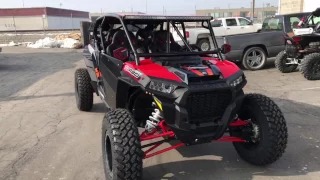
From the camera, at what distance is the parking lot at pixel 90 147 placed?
4066 millimetres

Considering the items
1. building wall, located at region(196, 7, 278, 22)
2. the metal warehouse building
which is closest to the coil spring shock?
building wall, located at region(196, 7, 278, 22)

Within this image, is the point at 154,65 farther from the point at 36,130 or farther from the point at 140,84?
the point at 36,130

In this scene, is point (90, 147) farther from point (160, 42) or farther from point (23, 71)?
point (23, 71)

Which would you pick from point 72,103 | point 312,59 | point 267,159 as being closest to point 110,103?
point 267,159

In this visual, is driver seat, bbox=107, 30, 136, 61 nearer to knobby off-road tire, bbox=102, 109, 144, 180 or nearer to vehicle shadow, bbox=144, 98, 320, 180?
knobby off-road tire, bbox=102, 109, 144, 180

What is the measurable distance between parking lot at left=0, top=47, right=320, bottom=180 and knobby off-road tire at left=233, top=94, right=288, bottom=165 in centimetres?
21

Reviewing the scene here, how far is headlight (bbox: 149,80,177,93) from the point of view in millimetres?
3478

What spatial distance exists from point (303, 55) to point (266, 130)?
6.84 m

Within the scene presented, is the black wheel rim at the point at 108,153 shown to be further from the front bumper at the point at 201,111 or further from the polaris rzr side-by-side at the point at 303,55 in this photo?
the polaris rzr side-by-side at the point at 303,55

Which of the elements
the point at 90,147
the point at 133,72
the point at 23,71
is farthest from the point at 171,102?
the point at 23,71

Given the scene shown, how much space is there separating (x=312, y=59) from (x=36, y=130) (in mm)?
6942

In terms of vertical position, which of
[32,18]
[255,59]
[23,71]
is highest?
[32,18]

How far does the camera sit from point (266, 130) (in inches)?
151

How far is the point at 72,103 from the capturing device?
7.43 metres
